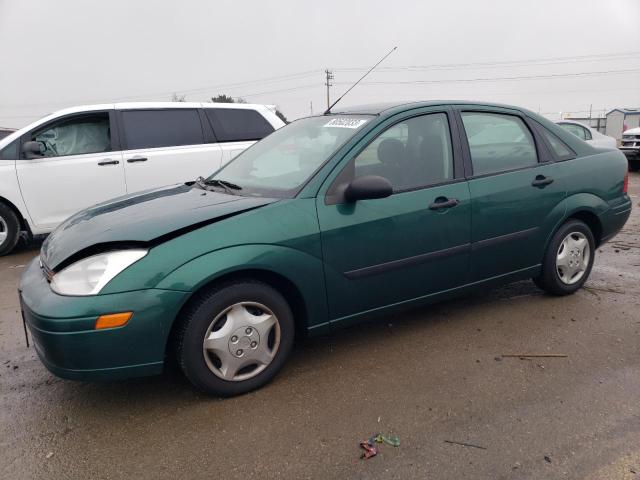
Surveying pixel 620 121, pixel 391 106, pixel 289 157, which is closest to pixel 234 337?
pixel 289 157

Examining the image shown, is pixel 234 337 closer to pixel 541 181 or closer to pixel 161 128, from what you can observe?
pixel 541 181

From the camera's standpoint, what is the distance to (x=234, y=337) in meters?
2.69

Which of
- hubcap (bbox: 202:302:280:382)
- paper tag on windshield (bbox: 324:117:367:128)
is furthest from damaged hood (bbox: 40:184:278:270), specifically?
paper tag on windshield (bbox: 324:117:367:128)

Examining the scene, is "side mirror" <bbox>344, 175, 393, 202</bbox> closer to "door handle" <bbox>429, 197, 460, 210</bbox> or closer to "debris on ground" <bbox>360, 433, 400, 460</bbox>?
"door handle" <bbox>429, 197, 460, 210</bbox>

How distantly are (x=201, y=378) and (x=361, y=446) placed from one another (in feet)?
2.91

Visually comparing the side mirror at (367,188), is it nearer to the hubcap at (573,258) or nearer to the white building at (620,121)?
the hubcap at (573,258)

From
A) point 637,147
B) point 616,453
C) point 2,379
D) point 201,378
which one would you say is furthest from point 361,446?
point 637,147

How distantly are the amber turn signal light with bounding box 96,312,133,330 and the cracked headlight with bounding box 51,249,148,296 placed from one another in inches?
5.1

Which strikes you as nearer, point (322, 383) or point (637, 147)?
point (322, 383)

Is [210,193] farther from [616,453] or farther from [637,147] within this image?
[637,147]

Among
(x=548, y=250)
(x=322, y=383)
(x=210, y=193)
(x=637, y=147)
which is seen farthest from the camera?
(x=637, y=147)

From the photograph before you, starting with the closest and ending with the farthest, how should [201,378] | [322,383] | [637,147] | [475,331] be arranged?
[201,378]
[322,383]
[475,331]
[637,147]

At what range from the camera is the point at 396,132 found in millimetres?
3307

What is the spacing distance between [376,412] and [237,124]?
527cm
